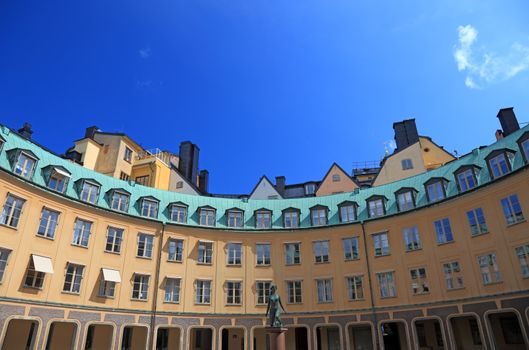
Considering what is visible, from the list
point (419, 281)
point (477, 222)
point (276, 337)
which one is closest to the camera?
point (276, 337)

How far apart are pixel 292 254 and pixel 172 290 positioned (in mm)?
11506

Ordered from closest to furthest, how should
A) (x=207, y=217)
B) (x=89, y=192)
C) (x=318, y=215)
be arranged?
(x=89, y=192), (x=207, y=217), (x=318, y=215)

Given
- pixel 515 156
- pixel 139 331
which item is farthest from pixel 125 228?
pixel 515 156

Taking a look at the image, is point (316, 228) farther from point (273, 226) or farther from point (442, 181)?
point (442, 181)

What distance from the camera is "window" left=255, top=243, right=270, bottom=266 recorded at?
37906 mm

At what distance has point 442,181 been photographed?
1316 inches

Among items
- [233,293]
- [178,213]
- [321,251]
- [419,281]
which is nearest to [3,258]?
[178,213]

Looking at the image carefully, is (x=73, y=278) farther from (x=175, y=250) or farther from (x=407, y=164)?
(x=407, y=164)

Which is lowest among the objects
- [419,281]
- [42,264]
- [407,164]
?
[419,281]

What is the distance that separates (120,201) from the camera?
114 feet

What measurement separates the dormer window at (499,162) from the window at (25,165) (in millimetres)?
34013

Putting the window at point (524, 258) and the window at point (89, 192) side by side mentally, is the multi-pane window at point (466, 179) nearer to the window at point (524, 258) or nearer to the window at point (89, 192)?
the window at point (524, 258)

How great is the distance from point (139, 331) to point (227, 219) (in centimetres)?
1256

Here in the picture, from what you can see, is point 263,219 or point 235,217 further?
point 263,219
